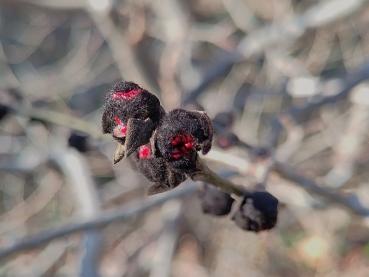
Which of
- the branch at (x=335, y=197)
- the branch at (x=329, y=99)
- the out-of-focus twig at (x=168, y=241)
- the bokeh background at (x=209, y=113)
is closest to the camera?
the branch at (x=335, y=197)

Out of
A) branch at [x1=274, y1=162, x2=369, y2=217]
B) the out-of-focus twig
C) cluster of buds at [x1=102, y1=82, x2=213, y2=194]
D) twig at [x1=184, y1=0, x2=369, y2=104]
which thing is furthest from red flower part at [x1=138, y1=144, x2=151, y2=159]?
the out-of-focus twig

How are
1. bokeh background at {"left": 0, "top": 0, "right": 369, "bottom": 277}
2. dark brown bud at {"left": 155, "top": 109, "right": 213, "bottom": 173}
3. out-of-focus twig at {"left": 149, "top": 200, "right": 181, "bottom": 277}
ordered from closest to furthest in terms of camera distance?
dark brown bud at {"left": 155, "top": 109, "right": 213, "bottom": 173} < bokeh background at {"left": 0, "top": 0, "right": 369, "bottom": 277} < out-of-focus twig at {"left": 149, "top": 200, "right": 181, "bottom": 277}

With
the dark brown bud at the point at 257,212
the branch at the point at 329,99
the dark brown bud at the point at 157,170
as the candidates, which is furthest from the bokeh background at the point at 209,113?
the dark brown bud at the point at 157,170

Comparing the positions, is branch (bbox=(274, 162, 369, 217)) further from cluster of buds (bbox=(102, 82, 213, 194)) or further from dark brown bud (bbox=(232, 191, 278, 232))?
cluster of buds (bbox=(102, 82, 213, 194))

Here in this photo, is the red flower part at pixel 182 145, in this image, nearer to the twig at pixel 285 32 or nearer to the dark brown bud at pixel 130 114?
the dark brown bud at pixel 130 114

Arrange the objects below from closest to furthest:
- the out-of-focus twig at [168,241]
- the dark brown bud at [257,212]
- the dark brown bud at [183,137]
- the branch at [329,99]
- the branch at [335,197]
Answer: the dark brown bud at [183,137], the dark brown bud at [257,212], the branch at [335,197], the branch at [329,99], the out-of-focus twig at [168,241]

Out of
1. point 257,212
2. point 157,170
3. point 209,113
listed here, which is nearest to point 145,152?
point 157,170

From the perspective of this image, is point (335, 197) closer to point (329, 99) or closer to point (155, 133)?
point (329, 99)
